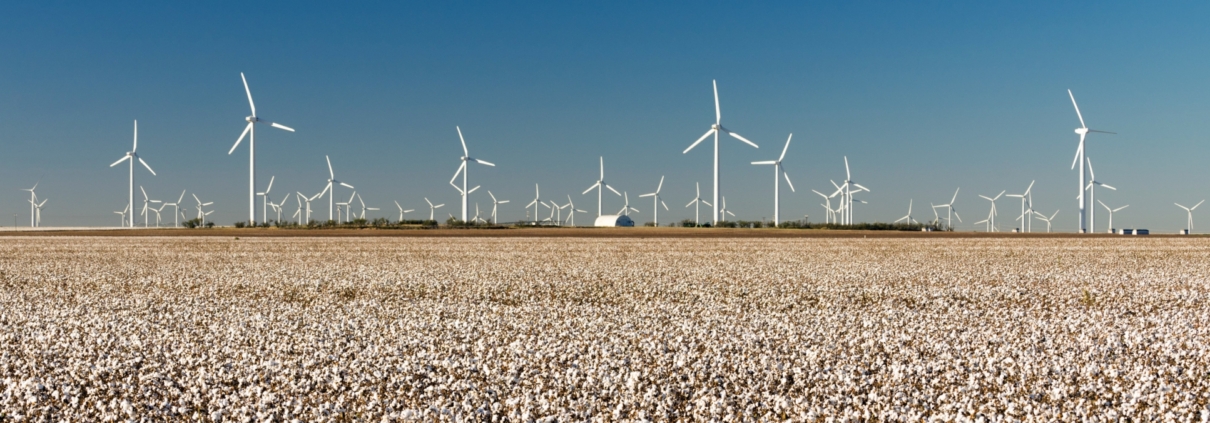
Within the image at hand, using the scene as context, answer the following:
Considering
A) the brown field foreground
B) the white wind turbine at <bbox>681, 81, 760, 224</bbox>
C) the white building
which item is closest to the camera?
the brown field foreground

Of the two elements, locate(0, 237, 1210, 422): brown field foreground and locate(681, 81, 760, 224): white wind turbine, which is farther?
locate(681, 81, 760, 224): white wind turbine

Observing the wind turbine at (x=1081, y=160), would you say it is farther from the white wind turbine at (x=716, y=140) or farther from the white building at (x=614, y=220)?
the white building at (x=614, y=220)

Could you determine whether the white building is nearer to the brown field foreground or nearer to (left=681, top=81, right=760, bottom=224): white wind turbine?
(left=681, top=81, right=760, bottom=224): white wind turbine

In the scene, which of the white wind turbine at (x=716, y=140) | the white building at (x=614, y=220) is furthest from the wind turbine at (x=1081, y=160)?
the white building at (x=614, y=220)

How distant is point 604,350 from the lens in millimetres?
8508

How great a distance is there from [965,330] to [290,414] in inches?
295

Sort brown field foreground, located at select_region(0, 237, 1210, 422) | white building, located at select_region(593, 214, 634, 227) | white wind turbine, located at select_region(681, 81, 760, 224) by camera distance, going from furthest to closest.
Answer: white building, located at select_region(593, 214, 634, 227)
white wind turbine, located at select_region(681, 81, 760, 224)
brown field foreground, located at select_region(0, 237, 1210, 422)

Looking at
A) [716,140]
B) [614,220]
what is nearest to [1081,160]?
[716,140]

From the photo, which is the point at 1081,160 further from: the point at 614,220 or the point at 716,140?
the point at 614,220

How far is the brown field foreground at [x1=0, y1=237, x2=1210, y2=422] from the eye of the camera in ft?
21.1

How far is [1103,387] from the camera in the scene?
6855 mm

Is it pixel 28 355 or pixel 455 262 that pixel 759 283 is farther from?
pixel 28 355

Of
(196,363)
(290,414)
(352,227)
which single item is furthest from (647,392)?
(352,227)

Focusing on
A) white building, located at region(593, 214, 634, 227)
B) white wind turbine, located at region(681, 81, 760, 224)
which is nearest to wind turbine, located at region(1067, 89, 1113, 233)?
white wind turbine, located at region(681, 81, 760, 224)
